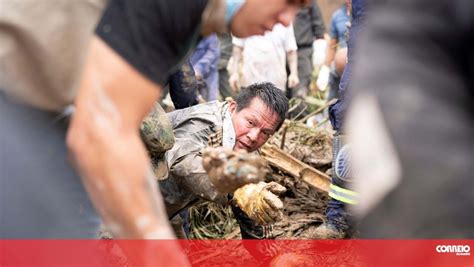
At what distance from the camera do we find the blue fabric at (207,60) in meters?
7.18

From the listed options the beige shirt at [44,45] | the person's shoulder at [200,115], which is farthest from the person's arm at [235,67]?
the beige shirt at [44,45]

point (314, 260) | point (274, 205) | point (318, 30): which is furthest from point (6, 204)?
point (318, 30)

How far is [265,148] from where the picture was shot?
5328 millimetres

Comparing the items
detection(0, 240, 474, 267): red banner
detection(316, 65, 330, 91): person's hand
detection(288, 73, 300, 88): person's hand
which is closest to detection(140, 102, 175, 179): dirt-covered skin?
detection(0, 240, 474, 267): red banner

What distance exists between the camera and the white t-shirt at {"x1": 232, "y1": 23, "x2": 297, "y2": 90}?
25.1 feet

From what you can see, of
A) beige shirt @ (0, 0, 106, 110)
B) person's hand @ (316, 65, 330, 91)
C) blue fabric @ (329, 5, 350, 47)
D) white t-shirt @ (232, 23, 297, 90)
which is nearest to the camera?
beige shirt @ (0, 0, 106, 110)

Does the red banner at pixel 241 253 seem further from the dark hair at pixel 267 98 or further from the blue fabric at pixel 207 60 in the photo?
the blue fabric at pixel 207 60

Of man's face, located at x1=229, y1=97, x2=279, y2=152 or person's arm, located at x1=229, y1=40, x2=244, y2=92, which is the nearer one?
man's face, located at x1=229, y1=97, x2=279, y2=152

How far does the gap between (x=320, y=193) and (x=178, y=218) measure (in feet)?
3.95

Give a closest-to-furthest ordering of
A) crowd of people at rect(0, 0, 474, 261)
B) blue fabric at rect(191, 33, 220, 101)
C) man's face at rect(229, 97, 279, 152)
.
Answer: crowd of people at rect(0, 0, 474, 261) < man's face at rect(229, 97, 279, 152) < blue fabric at rect(191, 33, 220, 101)

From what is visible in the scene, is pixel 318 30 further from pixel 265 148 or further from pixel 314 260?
pixel 314 260

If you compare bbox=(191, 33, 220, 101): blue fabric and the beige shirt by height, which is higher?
bbox=(191, 33, 220, 101): blue fabric

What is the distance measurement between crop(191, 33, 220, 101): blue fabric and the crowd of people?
14.7ft

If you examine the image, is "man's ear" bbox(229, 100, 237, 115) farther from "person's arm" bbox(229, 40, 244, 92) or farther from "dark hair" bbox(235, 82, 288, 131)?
"person's arm" bbox(229, 40, 244, 92)
